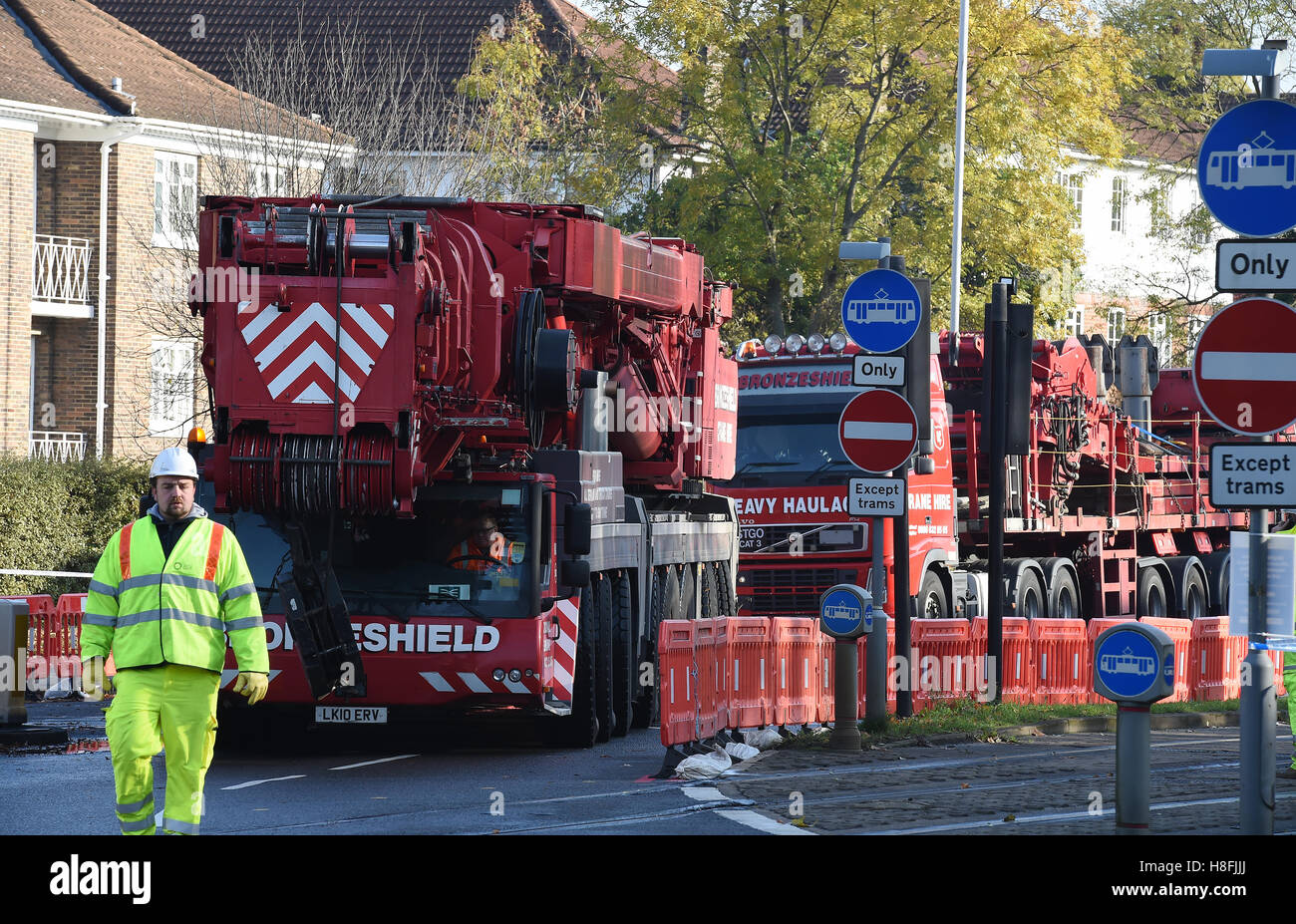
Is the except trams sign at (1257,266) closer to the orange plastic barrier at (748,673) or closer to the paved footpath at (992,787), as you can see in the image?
the paved footpath at (992,787)

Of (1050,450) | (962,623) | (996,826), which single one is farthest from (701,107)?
(996,826)

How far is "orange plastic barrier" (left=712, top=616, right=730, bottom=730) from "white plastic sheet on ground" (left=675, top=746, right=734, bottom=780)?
1.18m

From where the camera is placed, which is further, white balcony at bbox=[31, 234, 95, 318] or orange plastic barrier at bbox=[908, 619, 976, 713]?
white balcony at bbox=[31, 234, 95, 318]

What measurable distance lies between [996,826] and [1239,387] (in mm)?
2534

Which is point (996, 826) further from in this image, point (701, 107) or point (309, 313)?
point (701, 107)

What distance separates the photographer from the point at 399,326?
1340 centimetres

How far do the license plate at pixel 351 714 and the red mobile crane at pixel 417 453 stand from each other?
0.01 metres

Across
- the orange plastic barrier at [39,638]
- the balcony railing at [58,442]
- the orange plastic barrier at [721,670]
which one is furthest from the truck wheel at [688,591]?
the balcony railing at [58,442]

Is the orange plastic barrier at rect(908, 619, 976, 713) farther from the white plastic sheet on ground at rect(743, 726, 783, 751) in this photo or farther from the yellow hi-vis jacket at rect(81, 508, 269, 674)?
the yellow hi-vis jacket at rect(81, 508, 269, 674)

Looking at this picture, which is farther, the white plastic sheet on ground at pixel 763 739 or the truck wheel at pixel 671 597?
the truck wheel at pixel 671 597

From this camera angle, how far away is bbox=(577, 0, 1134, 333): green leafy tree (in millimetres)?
36156

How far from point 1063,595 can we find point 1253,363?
50.6 feet

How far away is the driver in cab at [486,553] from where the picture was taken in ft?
46.6

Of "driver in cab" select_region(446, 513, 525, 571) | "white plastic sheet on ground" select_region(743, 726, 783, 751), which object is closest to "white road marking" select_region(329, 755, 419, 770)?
"driver in cab" select_region(446, 513, 525, 571)
